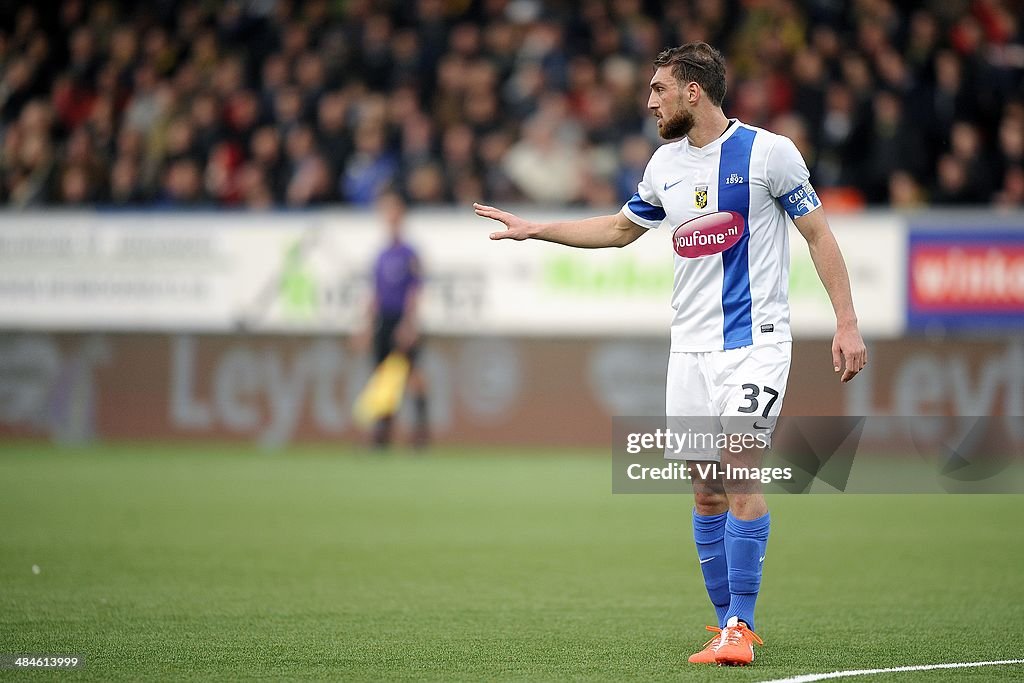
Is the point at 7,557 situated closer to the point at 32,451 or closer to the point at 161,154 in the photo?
the point at 32,451

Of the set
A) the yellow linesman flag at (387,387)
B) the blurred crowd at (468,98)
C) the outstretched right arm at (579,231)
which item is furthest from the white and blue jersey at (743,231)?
the blurred crowd at (468,98)

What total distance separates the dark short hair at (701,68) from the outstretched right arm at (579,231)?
0.65 m

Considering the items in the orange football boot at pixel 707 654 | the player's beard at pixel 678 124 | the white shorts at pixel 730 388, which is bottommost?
the orange football boot at pixel 707 654

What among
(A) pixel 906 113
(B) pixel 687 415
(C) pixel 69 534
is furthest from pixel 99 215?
(B) pixel 687 415

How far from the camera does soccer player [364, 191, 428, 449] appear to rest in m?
14.8

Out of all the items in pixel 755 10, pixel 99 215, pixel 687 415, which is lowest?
pixel 687 415

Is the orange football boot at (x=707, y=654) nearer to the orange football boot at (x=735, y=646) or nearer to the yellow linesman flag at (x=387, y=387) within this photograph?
the orange football boot at (x=735, y=646)

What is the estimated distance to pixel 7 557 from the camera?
8250 millimetres

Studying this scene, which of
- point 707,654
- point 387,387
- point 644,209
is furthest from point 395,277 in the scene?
point 707,654

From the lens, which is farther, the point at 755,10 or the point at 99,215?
the point at 755,10

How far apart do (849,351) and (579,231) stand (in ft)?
4.24

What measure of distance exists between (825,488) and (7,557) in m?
6.99

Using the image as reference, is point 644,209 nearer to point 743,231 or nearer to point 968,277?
point 743,231

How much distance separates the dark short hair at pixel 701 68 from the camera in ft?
18.8
